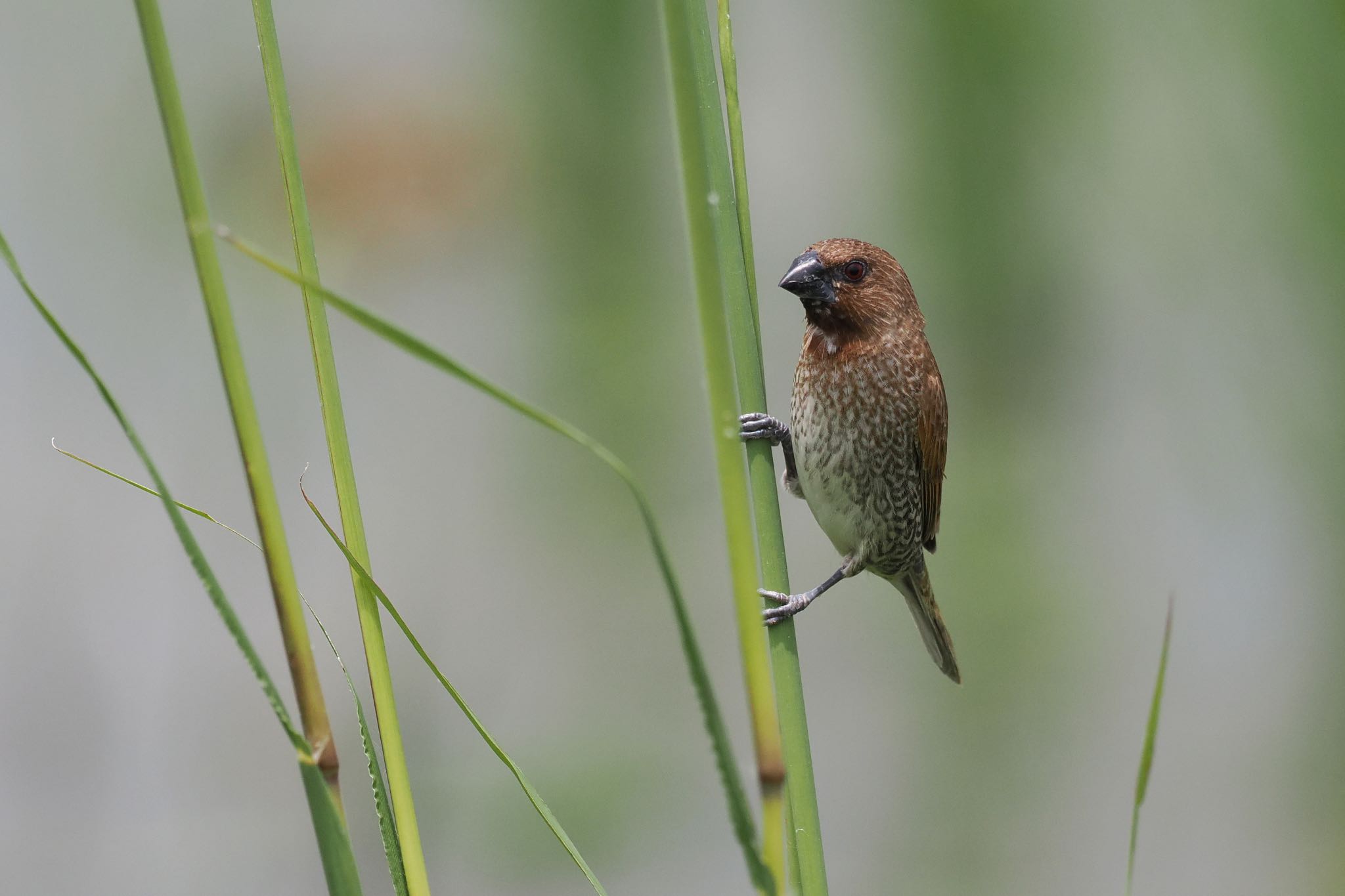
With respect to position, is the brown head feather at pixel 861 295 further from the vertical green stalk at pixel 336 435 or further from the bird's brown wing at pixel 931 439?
the vertical green stalk at pixel 336 435

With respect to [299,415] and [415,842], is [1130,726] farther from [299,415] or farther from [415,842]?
[415,842]

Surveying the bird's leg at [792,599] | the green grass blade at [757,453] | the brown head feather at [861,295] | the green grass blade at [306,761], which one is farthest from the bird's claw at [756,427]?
the brown head feather at [861,295]

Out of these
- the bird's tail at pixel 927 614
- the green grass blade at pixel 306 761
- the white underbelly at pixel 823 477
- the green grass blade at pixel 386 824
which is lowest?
the bird's tail at pixel 927 614

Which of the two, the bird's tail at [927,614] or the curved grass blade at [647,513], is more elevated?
the curved grass blade at [647,513]

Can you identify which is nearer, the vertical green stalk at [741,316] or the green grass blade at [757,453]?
the green grass blade at [757,453]

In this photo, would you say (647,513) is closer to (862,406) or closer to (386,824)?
(386,824)

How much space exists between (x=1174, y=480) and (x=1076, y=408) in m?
0.34

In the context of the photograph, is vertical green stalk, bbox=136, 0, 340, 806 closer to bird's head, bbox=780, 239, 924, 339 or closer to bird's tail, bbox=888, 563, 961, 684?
bird's head, bbox=780, 239, 924, 339

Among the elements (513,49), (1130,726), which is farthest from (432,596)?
(1130,726)

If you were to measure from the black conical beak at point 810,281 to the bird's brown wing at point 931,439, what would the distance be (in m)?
0.26

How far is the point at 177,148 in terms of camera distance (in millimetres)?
484

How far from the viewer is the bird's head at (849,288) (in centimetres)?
171

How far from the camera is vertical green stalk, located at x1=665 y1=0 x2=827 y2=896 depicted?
0.47 meters

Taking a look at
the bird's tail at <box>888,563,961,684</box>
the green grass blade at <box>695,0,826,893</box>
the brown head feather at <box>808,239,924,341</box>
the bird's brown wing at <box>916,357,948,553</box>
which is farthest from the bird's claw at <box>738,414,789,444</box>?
the bird's tail at <box>888,563,961,684</box>
